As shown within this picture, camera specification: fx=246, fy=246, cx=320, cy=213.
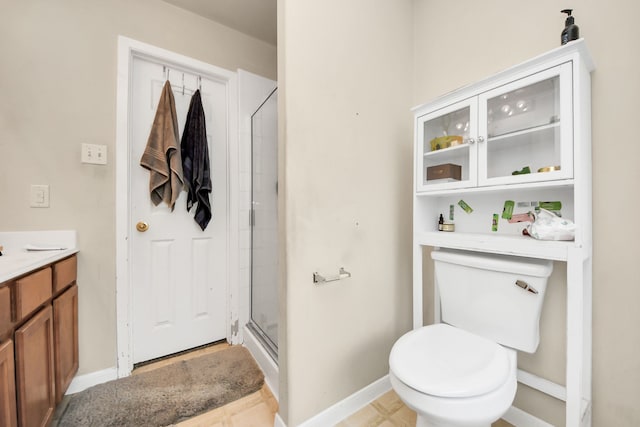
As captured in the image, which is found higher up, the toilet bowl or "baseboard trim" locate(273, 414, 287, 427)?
the toilet bowl

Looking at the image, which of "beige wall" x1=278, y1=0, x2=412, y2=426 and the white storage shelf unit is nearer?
the white storage shelf unit

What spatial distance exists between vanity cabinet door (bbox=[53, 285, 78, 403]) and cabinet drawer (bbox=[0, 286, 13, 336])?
418 mm

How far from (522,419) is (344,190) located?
135 centimetres

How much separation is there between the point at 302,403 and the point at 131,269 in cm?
131

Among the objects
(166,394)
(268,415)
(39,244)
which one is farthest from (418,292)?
(39,244)

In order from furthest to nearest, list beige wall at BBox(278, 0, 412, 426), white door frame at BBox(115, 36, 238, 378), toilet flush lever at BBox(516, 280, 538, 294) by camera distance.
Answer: white door frame at BBox(115, 36, 238, 378), beige wall at BBox(278, 0, 412, 426), toilet flush lever at BBox(516, 280, 538, 294)

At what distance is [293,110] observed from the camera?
3.52ft

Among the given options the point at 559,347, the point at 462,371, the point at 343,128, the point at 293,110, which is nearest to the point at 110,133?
the point at 293,110

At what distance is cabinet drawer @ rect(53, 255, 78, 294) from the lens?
1.10m

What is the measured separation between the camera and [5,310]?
2.39 ft

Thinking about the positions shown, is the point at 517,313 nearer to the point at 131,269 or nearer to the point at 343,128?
the point at 343,128

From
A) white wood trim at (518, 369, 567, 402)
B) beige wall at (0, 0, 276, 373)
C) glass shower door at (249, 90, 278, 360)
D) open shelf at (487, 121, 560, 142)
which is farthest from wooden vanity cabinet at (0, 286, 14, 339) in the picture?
white wood trim at (518, 369, 567, 402)

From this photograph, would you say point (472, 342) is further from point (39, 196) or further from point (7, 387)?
point (39, 196)

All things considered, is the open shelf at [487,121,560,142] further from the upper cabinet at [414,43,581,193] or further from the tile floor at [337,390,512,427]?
the tile floor at [337,390,512,427]
